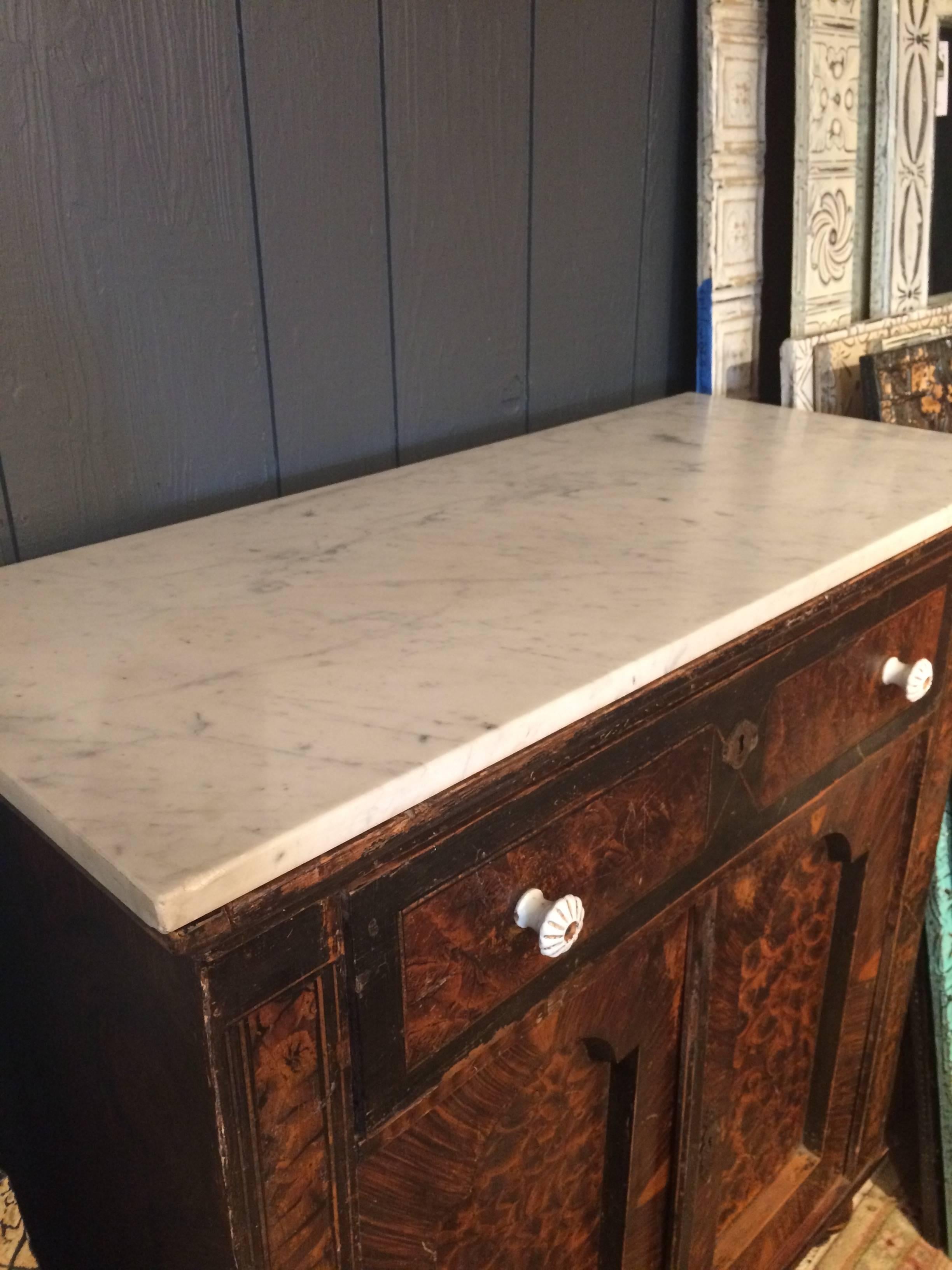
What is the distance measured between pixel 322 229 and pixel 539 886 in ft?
2.14

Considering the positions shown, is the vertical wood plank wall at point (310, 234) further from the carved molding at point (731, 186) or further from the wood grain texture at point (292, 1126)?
the wood grain texture at point (292, 1126)

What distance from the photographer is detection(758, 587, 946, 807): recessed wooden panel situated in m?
0.87

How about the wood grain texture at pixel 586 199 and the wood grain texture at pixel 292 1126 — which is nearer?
the wood grain texture at pixel 292 1126

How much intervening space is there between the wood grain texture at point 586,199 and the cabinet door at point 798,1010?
0.57m

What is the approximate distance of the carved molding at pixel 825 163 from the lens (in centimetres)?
127

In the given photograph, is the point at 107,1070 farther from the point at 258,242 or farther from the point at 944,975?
the point at 944,975

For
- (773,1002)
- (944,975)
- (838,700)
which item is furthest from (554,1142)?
(944,975)

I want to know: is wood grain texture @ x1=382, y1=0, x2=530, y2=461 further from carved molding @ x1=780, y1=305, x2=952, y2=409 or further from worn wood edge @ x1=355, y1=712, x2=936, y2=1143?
worn wood edge @ x1=355, y1=712, x2=936, y2=1143

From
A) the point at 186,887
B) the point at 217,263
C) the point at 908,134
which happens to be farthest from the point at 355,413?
the point at 908,134

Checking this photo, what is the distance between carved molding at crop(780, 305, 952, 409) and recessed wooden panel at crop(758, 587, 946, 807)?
414 mm

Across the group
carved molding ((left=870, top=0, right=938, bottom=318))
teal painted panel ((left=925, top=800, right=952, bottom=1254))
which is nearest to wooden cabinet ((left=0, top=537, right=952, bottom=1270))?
teal painted panel ((left=925, top=800, right=952, bottom=1254))

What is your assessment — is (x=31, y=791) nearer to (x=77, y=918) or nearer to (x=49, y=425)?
(x=77, y=918)

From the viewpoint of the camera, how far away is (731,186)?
1297 millimetres

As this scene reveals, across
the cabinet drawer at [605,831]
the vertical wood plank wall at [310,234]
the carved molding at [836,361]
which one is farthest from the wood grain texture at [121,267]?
the carved molding at [836,361]
